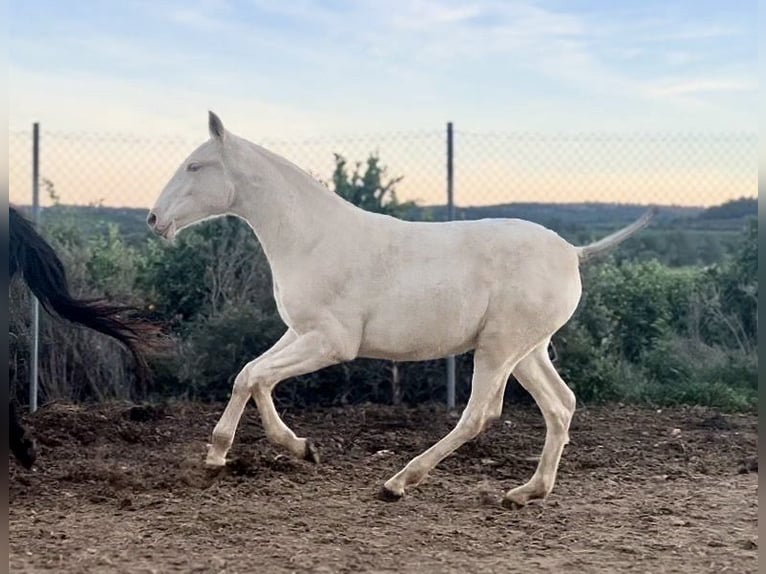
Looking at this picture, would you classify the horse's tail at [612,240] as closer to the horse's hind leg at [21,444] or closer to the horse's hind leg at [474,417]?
the horse's hind leg at [474,417]

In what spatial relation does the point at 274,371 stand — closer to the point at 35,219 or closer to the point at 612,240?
the point at 612,240

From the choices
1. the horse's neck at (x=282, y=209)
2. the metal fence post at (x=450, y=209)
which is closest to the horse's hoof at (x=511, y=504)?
the horse's neck at (x=282, y=209)

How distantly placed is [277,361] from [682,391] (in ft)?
17.4

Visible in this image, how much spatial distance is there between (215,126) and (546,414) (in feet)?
7.78

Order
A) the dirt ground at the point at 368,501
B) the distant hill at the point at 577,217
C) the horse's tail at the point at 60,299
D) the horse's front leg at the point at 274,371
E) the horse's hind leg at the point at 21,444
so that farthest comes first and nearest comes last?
the distant hill at the point at 577,217
the horse's tail at the point at 60,299
the horse's hind leg at the point at 21,444
the horse's front leg at the point at 274,371
the dirt ground at the point at 368,501

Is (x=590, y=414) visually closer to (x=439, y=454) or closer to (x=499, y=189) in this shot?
(x=499, y=189)

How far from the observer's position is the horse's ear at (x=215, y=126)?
15.8 feet

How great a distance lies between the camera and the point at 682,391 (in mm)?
8797

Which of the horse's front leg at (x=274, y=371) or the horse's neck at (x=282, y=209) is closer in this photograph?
the horse's front leg at (x=274, y=371)

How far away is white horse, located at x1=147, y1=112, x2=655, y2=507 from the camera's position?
189 inches

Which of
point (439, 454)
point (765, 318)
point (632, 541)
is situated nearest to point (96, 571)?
point (439, 454)

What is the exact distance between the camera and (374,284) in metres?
4.86

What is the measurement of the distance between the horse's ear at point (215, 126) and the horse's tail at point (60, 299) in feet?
4.34

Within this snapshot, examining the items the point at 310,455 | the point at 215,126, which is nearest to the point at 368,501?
the point at 310,455
